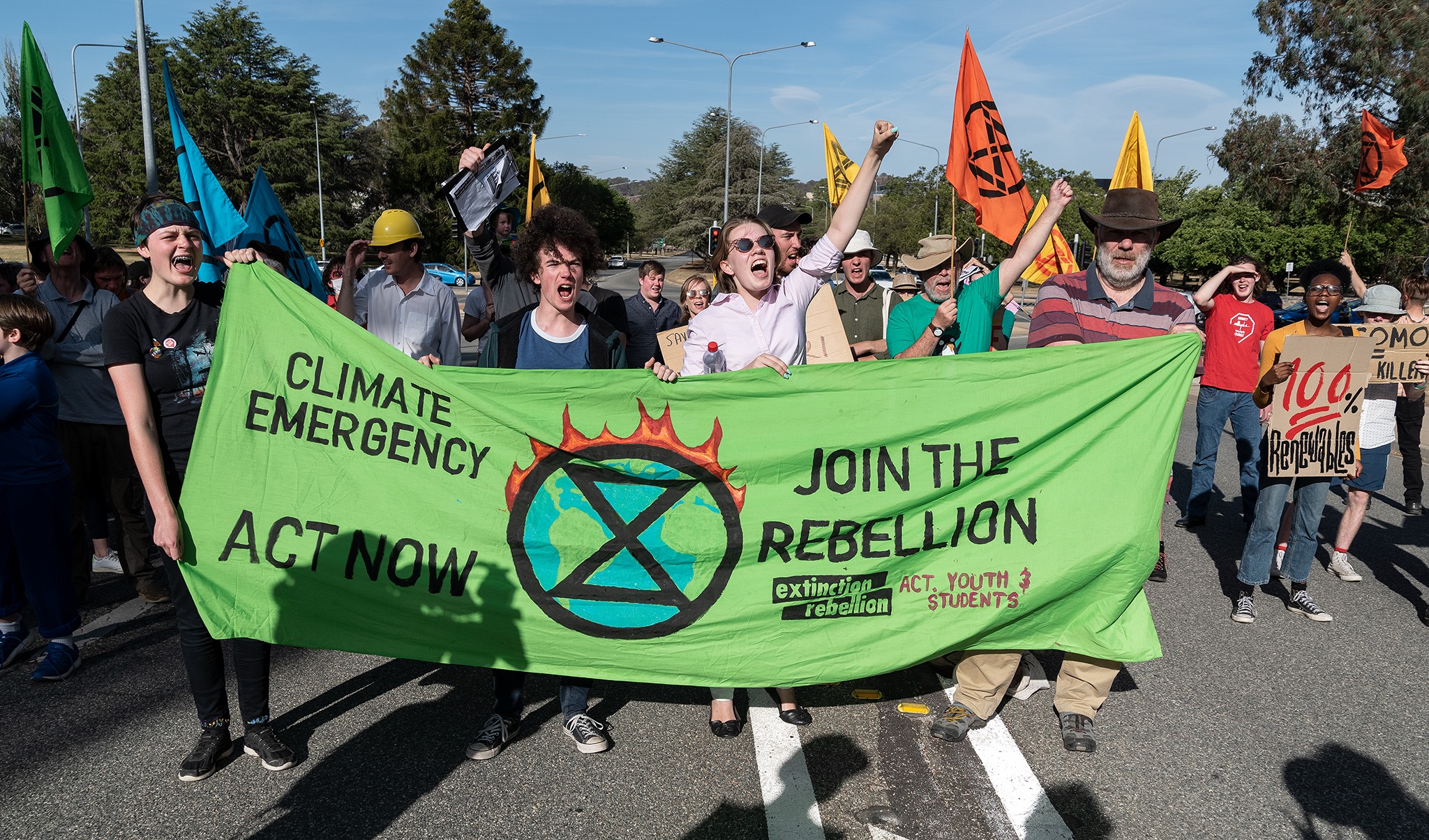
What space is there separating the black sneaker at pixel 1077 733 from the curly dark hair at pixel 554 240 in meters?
2.57

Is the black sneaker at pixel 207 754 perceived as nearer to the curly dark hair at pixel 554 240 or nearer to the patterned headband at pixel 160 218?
the patterned headband at pixel 160 218

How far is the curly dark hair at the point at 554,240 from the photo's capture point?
3684 mm

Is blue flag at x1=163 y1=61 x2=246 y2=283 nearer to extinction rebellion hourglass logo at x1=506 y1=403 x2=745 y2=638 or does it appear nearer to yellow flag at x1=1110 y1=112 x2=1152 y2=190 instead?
extinction rebellion hourglass logo at x1=506 y1=403 x2=745 y2=638

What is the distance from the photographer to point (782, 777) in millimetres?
3342

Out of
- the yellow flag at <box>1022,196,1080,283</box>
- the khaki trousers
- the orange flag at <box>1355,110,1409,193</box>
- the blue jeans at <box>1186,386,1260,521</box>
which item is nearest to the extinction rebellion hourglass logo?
the khaki trousers

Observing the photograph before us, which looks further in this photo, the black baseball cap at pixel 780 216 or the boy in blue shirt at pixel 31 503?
the black baseball cap at pixel 780 216

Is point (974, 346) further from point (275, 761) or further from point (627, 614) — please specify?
point (275, 761)

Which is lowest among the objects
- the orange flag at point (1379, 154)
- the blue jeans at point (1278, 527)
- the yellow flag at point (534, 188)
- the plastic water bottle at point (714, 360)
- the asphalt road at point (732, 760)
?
the asphalt road at point (732, 760)

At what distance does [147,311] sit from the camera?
3273 millimetres

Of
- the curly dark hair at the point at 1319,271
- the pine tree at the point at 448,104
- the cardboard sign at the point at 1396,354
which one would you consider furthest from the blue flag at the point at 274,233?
the pine tree at the point at 448,104

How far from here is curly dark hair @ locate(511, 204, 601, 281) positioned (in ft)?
12.1

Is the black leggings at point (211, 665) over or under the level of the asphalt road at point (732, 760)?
over

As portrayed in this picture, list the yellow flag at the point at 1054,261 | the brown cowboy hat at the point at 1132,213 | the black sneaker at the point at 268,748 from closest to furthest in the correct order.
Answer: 1. the black sneaker at the point at 268,748
2. the brown cowboy hat at the point at 1132,213
3. the yellow flag at the point at 1054,261

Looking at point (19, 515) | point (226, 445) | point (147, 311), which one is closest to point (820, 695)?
point (226, 445)
